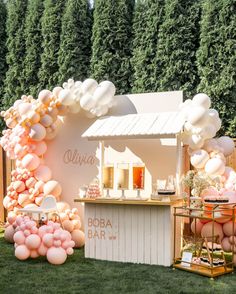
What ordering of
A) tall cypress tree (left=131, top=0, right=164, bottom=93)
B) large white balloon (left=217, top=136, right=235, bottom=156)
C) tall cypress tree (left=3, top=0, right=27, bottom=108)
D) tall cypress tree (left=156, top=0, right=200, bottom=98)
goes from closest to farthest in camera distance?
large white balloon (left=217, top=136, right=235, bottom=156) < tall cypress tree (left=156, top=0, right=200, bottom=98) < tall cypress tree (left=131, top=0, right=164, bottom=93) < tall cypress tree (left=3, top=0, right=27, bottom=108)

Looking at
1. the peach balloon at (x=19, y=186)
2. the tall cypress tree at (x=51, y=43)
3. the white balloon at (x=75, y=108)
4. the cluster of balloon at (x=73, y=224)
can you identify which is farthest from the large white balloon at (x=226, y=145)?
the tall cypress tree at (x=51, y=43)

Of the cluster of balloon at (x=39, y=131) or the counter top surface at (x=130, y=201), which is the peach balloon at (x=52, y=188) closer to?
the cluster of balloon at (x=39, y=131)

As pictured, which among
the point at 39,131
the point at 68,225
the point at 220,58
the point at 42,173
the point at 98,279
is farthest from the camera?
the point at 220,58

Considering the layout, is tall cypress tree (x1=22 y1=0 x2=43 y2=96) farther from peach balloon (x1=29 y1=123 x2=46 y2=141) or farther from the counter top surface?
the counter top surface

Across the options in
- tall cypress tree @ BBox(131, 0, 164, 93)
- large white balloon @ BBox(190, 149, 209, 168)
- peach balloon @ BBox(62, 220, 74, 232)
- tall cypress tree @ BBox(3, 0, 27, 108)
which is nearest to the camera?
large white balloon @ BBox(190, 149, 209, 168)

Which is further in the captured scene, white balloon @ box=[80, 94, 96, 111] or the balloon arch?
white balloon @ box=[80, 94, 96, 111]

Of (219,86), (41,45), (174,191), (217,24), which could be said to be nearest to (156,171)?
(174,191)

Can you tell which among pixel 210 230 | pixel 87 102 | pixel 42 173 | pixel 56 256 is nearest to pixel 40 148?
pixel 42 173

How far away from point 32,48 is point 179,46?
3.52 meters

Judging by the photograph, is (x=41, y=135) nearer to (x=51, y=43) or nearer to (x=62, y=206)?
(x=62, y=206)

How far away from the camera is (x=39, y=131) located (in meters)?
6.12

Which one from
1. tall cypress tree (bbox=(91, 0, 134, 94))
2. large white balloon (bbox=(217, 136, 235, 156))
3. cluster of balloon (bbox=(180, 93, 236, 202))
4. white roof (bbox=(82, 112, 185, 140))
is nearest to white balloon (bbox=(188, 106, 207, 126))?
cluster of balloon (bbox=(180, 93, 236, 202))

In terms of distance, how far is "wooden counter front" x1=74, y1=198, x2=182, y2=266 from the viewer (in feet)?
16.0

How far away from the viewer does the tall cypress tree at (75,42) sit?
941cm
